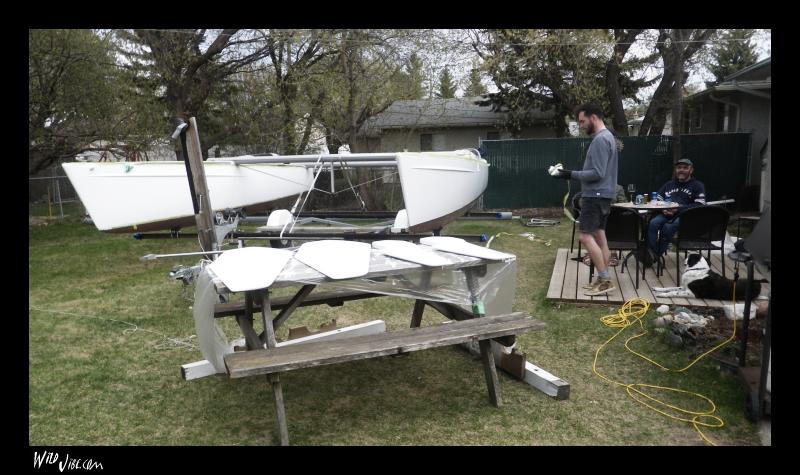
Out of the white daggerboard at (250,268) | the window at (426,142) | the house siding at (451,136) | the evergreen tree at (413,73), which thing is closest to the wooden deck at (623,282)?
the white daggerboard at (250,268)

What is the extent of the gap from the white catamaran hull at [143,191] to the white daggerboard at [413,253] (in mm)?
4325

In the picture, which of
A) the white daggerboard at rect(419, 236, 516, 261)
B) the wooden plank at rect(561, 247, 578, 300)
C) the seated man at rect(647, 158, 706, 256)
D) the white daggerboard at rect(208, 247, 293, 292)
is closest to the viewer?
the white daggerboard at rect(208, 247, 293, 292)

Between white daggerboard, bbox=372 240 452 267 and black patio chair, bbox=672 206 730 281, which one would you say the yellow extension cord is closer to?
black patio chair, bbox=672 206 730 281

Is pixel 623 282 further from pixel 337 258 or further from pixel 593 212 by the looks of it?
pixel 337 258

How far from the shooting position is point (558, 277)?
6.02 m

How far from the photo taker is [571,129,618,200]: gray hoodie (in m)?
4.71

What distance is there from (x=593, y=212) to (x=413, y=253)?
224cm

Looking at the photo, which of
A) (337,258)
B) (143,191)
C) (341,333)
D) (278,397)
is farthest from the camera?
(143,191)

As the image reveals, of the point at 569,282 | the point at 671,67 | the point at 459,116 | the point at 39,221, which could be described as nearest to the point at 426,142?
the point at 459,116

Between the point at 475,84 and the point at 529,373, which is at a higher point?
the point at 475,84

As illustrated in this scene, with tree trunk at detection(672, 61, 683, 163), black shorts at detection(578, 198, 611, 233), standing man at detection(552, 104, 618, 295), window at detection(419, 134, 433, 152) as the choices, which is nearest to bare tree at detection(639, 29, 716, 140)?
tree trunk at detection(672, 61, 683, 163)

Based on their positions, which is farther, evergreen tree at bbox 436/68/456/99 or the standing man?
evergreen tree at bbox 436/68/456/99

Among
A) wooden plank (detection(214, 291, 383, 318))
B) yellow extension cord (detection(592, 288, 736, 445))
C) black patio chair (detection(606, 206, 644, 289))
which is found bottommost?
yellow extension cord (detection(592, 288, 736, 445))

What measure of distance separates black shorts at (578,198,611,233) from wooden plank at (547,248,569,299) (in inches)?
29.7
